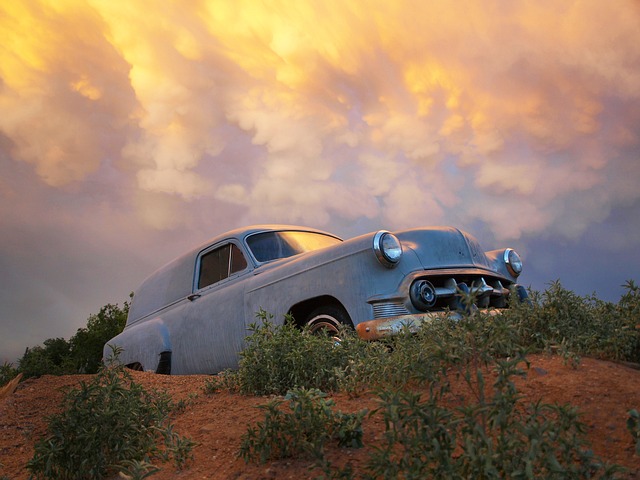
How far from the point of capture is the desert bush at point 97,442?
276cm

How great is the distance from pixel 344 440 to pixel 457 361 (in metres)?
0.62

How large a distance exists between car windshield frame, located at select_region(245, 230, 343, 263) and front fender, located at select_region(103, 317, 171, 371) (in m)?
1.79

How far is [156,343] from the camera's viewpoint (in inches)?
274

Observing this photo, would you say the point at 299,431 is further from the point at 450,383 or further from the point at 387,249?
the point at 387,249

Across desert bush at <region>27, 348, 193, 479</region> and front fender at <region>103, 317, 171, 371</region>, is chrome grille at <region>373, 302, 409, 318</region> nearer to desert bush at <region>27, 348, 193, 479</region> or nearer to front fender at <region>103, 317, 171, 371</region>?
desert bush at <region>27, 348, 193, 479</region>

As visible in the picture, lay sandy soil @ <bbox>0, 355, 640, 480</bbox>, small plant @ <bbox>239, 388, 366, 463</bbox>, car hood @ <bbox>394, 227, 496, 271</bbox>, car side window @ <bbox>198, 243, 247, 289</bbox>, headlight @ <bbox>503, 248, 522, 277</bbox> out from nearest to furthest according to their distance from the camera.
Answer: sandy soil @ <bbox>0, 355, 640, 480</bbox>
small plant @ <bbox>239, 388, 366, 463</bbox>
car hood @ <bbox>394, 227, 496, 271</bbox>
headlight @ <bbox>503, 248, 522, 277</bbox>
car side window @ <bbox>198, 243, 247, 289</bbox>

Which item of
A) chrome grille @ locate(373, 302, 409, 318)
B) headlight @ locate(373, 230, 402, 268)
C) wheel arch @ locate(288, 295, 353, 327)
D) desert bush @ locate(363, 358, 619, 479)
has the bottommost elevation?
desert bush @ locate(363, 358, 619, 479)

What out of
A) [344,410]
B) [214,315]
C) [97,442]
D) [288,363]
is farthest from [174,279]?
[344,410]

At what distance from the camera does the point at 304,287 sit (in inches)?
195

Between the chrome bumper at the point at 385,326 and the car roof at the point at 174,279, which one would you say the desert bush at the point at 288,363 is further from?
the car roof at the point at 174,279

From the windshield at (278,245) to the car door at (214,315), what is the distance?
18cm

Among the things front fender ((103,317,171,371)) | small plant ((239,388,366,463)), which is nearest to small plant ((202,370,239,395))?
small plant ((239,388,366,463))

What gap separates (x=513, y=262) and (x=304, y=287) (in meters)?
2.41

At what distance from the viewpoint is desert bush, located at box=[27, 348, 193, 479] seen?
276 cm
